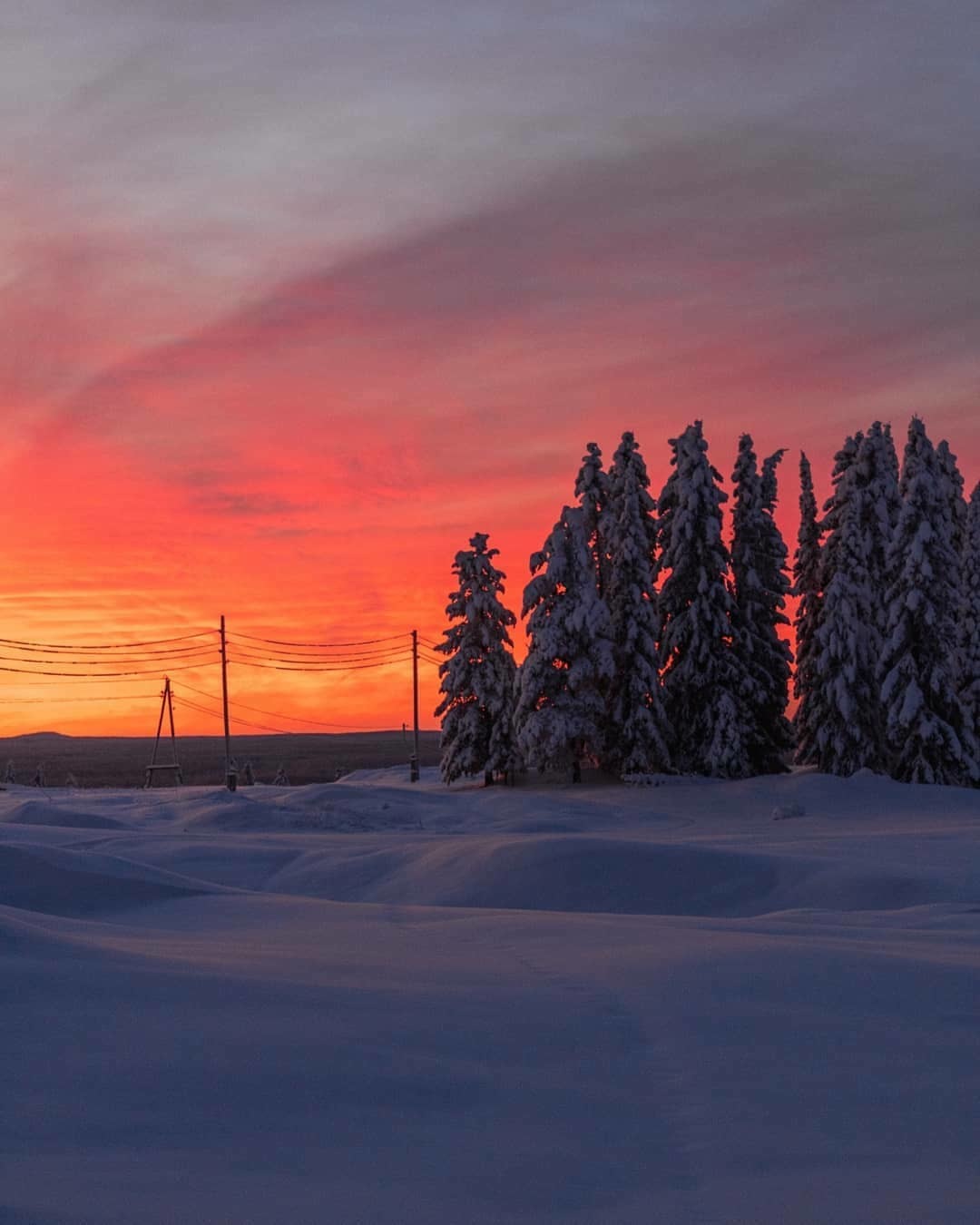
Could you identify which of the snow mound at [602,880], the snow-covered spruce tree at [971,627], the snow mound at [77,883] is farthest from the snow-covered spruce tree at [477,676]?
the snow mound at [77,883]

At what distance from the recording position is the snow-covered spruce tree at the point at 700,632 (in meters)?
39.6

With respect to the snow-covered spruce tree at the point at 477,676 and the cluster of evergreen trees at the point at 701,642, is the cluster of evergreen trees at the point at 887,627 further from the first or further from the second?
the snow-covered spruce tree at the point at 477,676

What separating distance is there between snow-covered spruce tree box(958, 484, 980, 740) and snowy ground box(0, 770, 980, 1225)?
36.9 m

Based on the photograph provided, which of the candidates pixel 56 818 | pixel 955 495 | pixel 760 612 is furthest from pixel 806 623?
pixel 56 818

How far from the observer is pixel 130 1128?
4008 millimetres

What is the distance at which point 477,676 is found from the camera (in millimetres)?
41406

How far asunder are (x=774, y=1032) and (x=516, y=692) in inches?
1367

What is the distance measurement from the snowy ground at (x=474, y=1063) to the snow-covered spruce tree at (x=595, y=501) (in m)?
31.1

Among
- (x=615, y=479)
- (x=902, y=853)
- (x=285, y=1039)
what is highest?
(x=615, y=479)

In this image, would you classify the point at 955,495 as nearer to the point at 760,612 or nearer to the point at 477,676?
the point at 760,612

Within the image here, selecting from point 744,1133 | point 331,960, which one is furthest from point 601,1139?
point 331,960

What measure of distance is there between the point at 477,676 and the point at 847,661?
12.6 metres

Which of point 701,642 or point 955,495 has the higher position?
point 955,495

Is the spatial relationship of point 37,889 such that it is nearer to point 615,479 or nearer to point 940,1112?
point 940,1112
